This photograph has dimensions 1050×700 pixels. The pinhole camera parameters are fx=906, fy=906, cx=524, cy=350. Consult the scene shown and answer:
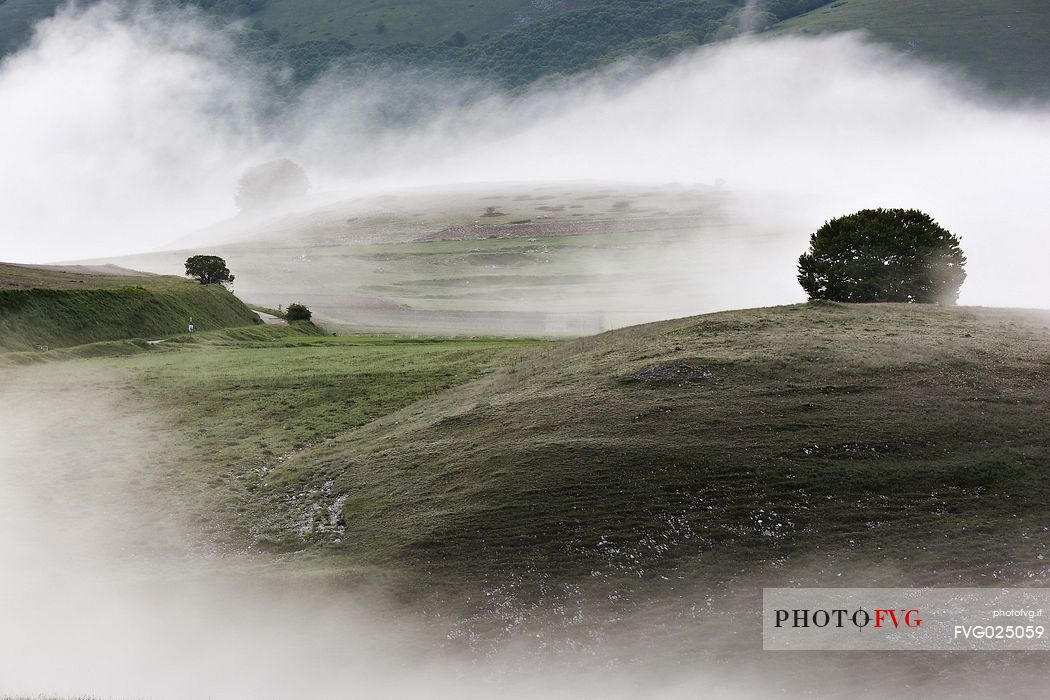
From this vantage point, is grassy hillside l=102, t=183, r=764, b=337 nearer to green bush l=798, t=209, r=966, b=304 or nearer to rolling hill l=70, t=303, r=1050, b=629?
green bush l=798, t=209, r=966, b=304

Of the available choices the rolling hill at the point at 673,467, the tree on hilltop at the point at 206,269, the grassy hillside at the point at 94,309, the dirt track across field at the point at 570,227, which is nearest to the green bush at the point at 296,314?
the grassy hillside at the point at 94,309

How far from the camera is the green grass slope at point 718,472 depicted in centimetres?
2561

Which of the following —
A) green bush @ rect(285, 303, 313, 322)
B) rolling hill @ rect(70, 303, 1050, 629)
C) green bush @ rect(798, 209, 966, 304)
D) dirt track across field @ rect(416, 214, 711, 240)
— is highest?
dirt track across field @ rect(416, 214, 711, 240)

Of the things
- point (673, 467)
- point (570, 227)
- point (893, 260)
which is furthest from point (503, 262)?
point (673, 467)

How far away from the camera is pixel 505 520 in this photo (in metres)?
28.5

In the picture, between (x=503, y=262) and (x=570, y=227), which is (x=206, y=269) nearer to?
(x=503, y=262)

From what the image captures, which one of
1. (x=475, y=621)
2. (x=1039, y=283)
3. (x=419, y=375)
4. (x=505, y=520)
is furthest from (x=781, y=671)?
(x=1039, y=283)

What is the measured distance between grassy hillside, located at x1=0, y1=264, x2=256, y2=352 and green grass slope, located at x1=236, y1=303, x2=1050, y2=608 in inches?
1234

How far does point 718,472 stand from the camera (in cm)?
2925

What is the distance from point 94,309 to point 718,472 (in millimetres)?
52055

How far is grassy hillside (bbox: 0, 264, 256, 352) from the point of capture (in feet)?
196

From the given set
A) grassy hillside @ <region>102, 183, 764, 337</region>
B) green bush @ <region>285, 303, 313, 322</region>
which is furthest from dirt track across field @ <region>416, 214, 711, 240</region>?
green bush @ <region>285, 303, 313, 322</region>

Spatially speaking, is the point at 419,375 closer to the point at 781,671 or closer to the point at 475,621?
the point at 475,621

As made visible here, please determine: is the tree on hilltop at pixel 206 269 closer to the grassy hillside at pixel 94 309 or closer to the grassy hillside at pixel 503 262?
the grassy hillside at pixel 94 309
